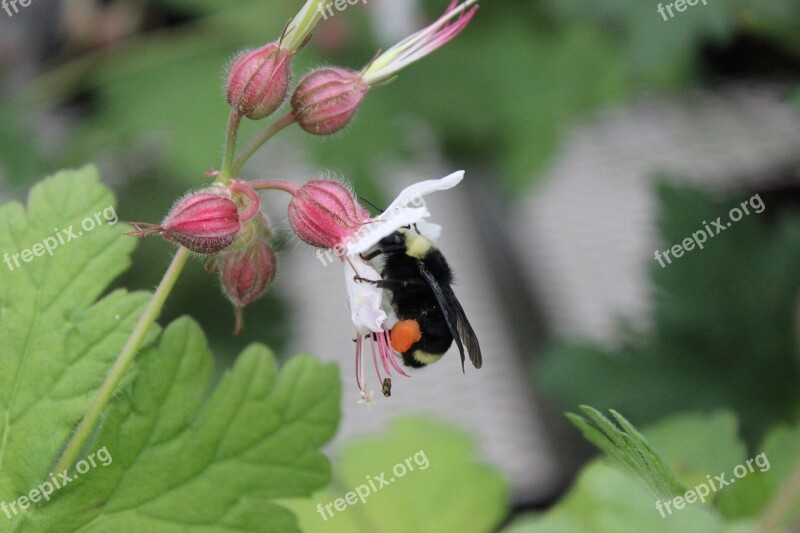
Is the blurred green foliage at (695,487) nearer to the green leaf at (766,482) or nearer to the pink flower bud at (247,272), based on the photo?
the green leaf at (766,482)

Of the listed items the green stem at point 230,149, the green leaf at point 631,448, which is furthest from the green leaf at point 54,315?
the green leaf at point 631,448

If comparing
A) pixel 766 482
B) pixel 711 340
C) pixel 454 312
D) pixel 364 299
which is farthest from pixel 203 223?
pixel 711 340

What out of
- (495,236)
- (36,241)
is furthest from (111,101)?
(36,241)

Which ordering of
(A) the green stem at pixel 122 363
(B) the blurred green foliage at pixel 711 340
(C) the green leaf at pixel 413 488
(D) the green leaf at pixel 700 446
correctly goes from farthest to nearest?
(B) the blurred green foliage at pixel 711 340
(C) the green leaf at pixel 413 488
(D) the green leaf at pixel 700 446
(A) the green stem at pixel 122 363

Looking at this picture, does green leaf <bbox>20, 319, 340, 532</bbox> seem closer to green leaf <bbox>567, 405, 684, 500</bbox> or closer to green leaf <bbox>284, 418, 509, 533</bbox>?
green leaf <bbox>567, 405, 684, 500</bbox>

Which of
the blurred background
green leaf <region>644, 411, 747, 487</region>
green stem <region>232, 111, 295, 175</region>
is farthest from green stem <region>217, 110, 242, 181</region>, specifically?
the blurred background

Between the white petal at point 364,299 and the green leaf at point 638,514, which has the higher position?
the white petal at point 364,299

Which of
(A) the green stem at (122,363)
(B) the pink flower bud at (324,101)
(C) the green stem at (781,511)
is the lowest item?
(C) the green stem at (781,511)

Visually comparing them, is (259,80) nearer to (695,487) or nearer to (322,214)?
(322,214)
